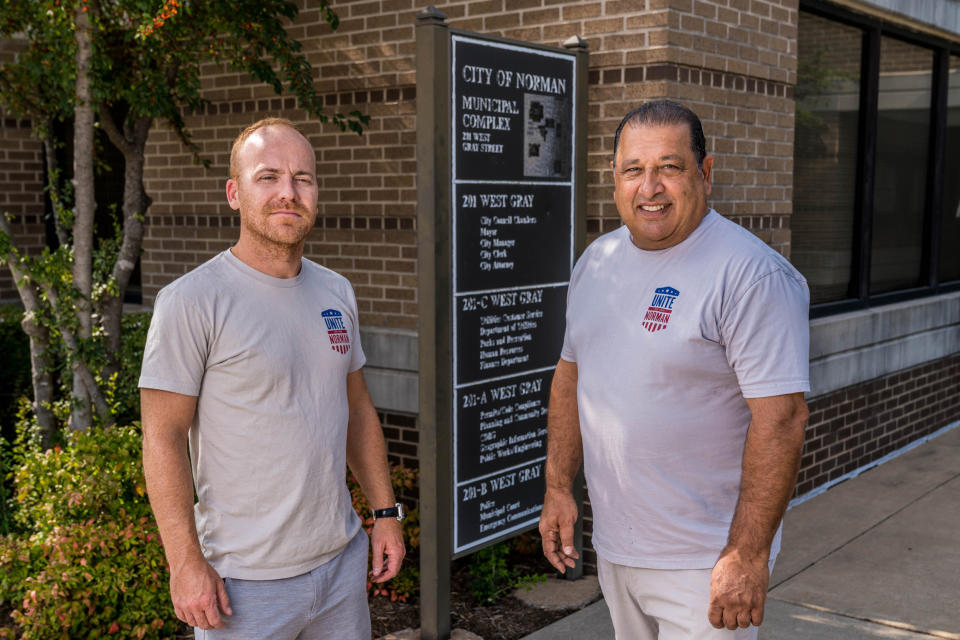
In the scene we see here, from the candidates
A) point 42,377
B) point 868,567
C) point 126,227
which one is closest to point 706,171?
point 868,567

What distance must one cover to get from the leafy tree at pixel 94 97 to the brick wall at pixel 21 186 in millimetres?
2879

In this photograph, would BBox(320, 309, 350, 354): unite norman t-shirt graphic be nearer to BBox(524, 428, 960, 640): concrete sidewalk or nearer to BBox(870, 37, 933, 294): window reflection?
BBox(524, 428, 960, 640): concrete sidewalk

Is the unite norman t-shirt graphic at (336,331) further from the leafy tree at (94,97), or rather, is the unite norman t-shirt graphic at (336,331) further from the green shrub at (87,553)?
the leafy tree at (94,97)

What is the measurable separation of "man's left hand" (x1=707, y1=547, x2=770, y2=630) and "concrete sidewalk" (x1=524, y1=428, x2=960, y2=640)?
236 centimetres

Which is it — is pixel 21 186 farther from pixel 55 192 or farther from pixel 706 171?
pixel 706 171

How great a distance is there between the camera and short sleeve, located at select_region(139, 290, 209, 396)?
256 centimetres

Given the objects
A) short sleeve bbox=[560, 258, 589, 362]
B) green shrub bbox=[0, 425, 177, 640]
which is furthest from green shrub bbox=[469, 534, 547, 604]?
short sleeve bbox=[560, 258, 589, 362]

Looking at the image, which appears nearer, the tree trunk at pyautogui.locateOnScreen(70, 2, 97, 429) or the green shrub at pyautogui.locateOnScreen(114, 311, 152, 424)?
the tree trunk at pyautogui.locateOnScreen(70, 2, 97, 429)

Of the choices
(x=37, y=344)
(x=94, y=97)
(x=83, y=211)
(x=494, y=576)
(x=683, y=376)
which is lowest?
(x=494, y=576)

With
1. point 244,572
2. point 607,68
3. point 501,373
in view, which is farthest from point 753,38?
point 244,572

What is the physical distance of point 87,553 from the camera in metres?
4.71

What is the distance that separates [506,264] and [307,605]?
8.60 ft

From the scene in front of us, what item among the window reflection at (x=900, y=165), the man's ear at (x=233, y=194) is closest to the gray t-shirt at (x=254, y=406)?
the man's ear at (x=233, y=194)

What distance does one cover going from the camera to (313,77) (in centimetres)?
691
